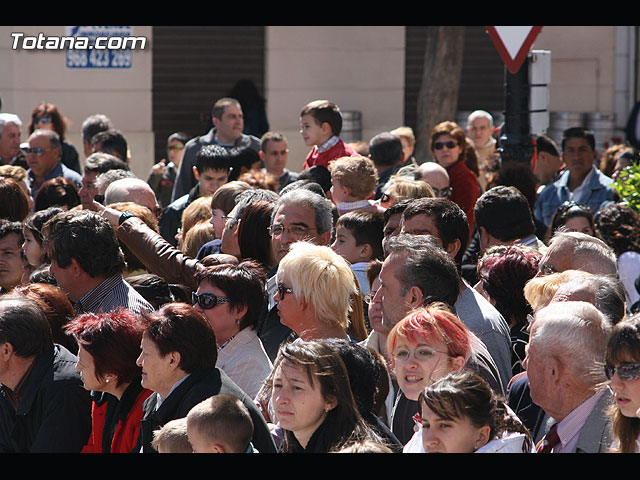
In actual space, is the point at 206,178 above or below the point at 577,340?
above

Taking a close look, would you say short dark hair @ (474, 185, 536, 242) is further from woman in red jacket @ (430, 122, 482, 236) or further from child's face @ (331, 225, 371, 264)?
woman in red jacket @ (430, 122, 482, 236)

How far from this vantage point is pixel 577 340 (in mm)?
3559

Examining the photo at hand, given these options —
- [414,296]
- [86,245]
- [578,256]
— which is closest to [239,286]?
[414,296]

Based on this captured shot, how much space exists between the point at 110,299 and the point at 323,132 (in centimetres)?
390

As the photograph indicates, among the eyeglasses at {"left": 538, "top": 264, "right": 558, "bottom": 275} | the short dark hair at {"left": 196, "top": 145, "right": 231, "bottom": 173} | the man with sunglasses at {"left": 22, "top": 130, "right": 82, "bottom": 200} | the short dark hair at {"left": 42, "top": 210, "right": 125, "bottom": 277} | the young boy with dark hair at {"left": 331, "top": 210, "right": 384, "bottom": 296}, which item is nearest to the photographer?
the eyeglasses at {"left": 538, "top": 264, "right": 558, "bottom": 275}

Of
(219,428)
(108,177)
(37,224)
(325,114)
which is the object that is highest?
(325,114)

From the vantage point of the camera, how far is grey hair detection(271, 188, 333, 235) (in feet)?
17.9

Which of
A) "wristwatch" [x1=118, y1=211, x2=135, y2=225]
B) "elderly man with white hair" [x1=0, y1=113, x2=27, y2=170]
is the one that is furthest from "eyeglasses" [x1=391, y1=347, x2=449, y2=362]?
"elderly man with white hair" [x1=0, y1=113, x2=27, y2=170]

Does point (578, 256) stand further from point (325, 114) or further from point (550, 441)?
point (325, 114)

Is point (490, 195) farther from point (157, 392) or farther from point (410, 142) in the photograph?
point (410, 142)

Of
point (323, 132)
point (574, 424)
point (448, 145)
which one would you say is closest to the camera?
point (574, 424)

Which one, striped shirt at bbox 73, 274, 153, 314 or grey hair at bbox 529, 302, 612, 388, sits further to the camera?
striped shirt at bbox 73, 274, 153, 314

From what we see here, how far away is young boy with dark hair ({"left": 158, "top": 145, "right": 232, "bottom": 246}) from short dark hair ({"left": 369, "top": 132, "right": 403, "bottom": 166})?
1557mm

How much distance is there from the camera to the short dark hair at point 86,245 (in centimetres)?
512
